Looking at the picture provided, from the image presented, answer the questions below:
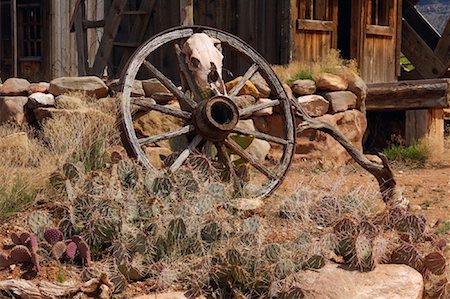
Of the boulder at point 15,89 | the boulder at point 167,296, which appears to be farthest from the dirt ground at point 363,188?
the boulder at point 15,89

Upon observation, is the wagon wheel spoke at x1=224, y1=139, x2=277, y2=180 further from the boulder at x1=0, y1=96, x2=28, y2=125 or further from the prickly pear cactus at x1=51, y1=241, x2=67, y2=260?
the boulder at x1=0, y1=96, x2=28, y2=125

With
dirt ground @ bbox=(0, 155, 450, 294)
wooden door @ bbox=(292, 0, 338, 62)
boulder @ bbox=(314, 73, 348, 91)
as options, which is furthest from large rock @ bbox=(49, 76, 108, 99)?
wooden door @ bbox=(292, 0, 338, 62)

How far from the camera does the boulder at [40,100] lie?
30.2 ft

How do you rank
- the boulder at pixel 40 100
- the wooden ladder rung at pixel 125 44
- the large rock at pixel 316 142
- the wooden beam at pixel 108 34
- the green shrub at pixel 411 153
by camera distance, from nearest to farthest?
1. the boulder at pixel 40 100
2. the large rock at pixel 316 142
3. the green shrub at pixel 411 153
4. the wooden beam at pixel 108 34
5. the wooden ladder rung at pixel 125 44

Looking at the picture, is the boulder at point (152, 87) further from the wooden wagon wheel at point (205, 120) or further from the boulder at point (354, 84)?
the boulder at point (354, 84)

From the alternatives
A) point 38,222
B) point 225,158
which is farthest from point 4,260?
point 225,158

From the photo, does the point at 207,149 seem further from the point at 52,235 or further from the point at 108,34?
the point at 108,34

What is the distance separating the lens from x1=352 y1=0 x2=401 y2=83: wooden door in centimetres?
1271

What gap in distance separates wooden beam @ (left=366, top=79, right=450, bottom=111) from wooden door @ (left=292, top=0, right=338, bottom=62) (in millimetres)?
950

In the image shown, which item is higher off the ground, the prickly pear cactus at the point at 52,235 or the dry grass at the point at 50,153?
the dry grass at the point at 50,153

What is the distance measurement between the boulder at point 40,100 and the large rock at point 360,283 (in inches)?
201

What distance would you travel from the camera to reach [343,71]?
429 inches

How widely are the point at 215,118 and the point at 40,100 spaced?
3114 millimetres

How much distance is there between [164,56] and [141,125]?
14.2ft
